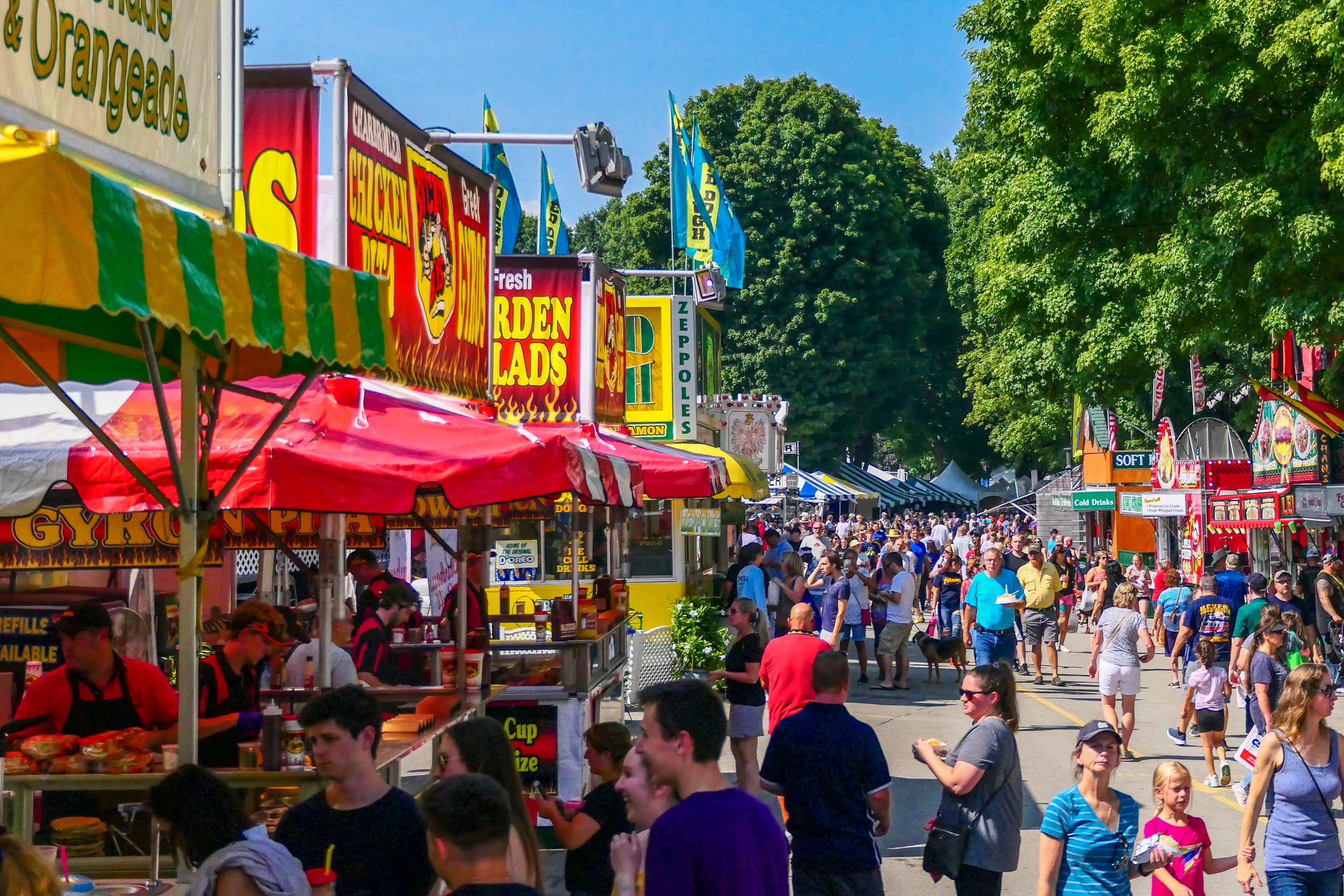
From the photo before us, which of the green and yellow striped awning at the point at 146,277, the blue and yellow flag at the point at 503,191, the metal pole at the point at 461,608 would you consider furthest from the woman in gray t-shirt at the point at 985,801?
the blue and yellow flag at the point at 503,191

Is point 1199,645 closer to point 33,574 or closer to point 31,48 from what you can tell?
point 33,574

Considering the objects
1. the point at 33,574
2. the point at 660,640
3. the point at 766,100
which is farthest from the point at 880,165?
the point at 33,574

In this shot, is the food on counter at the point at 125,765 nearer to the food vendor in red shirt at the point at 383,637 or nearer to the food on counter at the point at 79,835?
the food on counter at the point at 79,835

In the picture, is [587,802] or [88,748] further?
[88,748]

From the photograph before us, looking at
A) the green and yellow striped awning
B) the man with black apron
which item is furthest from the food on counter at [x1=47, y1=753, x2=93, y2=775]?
the green and yellow striped awning

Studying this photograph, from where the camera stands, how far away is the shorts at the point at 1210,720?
12414 millimetres

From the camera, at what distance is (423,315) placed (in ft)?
33.9

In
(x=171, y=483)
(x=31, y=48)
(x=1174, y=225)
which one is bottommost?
(x=171, y=483)

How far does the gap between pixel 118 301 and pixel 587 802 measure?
2.75m

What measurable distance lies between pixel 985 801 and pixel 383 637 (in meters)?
4.84

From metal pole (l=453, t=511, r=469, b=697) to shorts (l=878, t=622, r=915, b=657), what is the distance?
992cm

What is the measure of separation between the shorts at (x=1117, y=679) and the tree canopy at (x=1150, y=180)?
6.72 meters

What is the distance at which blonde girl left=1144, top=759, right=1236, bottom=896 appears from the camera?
630 cm

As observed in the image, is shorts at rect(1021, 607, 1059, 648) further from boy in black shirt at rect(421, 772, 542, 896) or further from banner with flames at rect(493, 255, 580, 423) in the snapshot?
boy in black shirt at rect(421, 772, 542, 896)
